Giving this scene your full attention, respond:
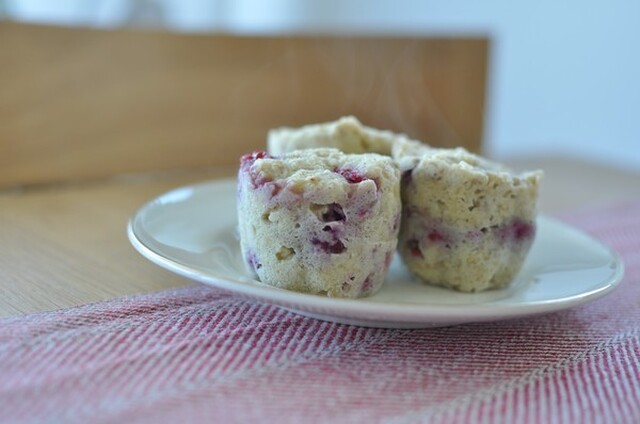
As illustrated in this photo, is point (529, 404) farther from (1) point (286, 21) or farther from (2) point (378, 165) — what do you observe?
(1) point (286, 21)

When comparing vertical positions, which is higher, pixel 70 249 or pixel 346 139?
pixel 346 139

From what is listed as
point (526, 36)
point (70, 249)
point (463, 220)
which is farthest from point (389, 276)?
point (526, 36)

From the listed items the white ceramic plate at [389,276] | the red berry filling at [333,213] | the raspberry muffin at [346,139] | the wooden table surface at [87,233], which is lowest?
the wooden table surface at [87,233]

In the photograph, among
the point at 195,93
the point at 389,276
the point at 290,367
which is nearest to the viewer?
the point at 290,367

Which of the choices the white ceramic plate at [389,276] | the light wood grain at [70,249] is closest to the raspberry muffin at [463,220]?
the white ceramic plate at [389,276]

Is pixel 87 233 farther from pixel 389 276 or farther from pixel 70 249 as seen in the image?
pixel 389 276

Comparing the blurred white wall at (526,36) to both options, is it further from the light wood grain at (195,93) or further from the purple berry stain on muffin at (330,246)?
the purple berry stain on muffin at (330,246)

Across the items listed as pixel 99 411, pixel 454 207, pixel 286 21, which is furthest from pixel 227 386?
pixel 286 21
